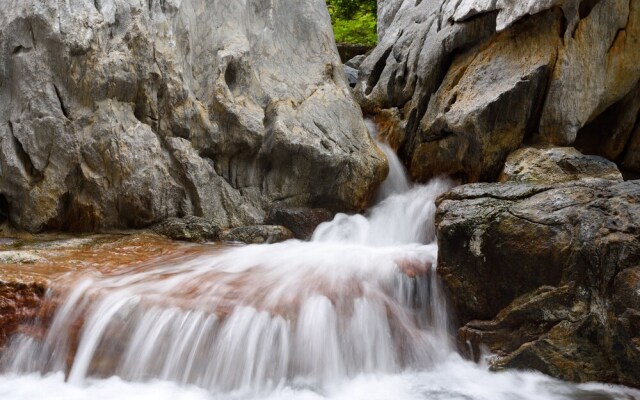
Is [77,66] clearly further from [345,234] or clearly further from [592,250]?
[592,250]

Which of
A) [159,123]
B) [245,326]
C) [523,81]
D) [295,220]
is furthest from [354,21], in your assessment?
[245,326]

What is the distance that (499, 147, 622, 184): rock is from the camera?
20.7ft

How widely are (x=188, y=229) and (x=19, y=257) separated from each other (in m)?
2.04

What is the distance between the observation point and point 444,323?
4441mm

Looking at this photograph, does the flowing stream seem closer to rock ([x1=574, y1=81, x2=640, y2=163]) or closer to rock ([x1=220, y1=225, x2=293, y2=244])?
rock ([x1=220, y1=225, x2=293, y2=244])

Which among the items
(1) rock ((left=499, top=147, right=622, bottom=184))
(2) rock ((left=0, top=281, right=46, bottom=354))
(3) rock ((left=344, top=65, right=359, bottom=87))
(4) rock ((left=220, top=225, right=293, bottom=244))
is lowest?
(2) rock ((left=0, top=281, right=46, bottom=354))

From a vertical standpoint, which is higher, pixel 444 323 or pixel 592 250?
pixel 592 250

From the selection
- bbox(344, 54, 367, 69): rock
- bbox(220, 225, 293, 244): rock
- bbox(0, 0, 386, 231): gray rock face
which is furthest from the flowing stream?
bbox(344, 54, 367, 69): rock

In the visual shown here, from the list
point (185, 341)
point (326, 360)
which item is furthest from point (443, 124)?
point (185, 341)

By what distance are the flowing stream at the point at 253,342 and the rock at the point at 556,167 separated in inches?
104

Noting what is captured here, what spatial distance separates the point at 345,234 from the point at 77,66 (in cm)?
426

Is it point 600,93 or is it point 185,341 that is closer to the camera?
point 185,341

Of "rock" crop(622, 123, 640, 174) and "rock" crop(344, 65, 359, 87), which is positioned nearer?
"rock" crop(622, 123, 640, 174)

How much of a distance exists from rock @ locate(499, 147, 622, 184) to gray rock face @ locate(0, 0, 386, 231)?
2.16 m
